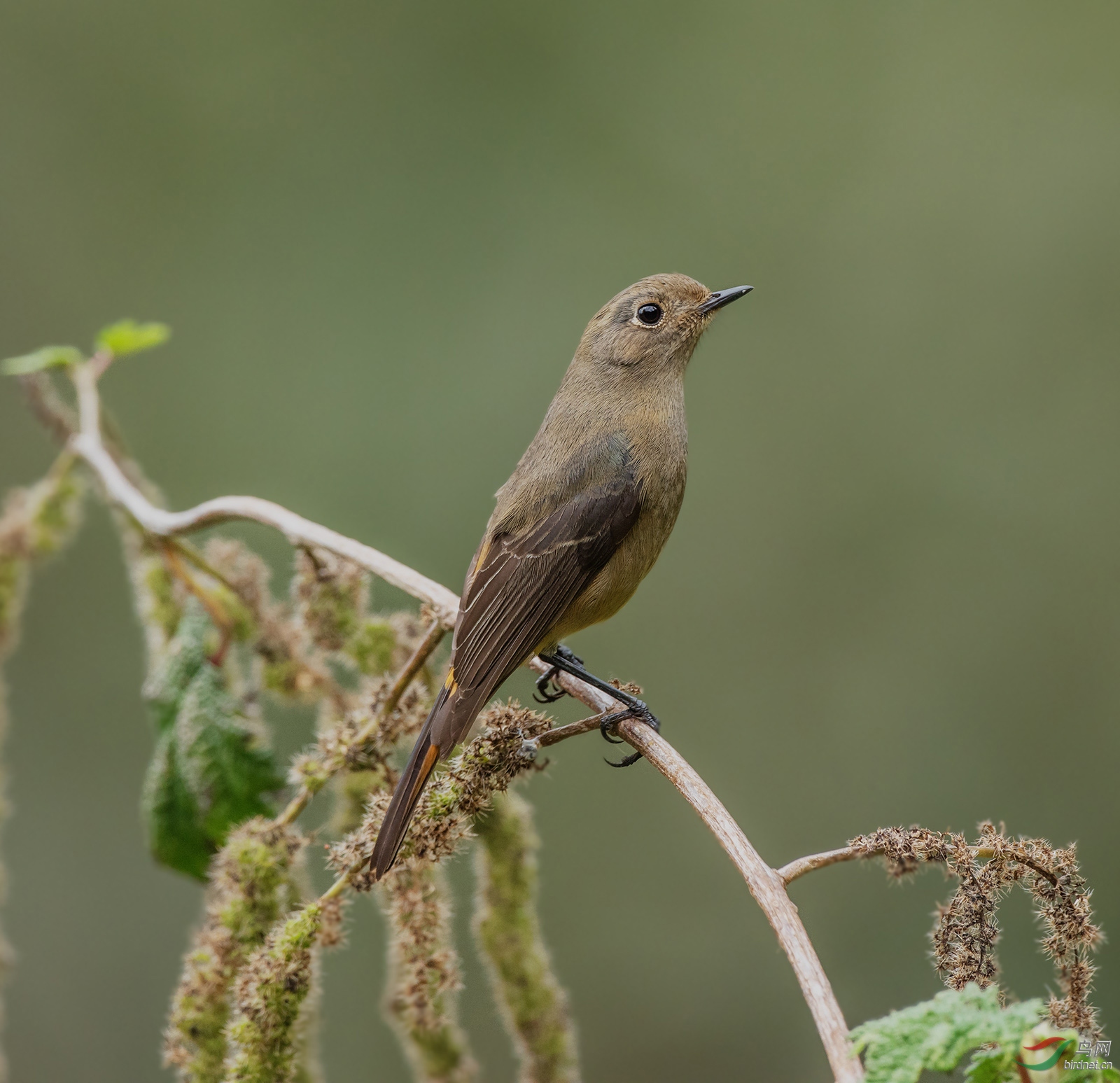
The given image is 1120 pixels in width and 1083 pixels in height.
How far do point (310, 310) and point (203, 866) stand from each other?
461cm

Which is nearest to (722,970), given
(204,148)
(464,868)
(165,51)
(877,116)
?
(464,868)

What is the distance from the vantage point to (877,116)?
23.6ft

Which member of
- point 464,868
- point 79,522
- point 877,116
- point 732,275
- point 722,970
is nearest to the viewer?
point 79,522

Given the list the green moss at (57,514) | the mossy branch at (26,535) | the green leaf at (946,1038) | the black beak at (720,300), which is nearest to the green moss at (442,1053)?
the green leaf at (946,1038)

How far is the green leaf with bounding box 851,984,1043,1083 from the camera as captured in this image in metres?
1.38

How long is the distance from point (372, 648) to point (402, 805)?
2.26 feet

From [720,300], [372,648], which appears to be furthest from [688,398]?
[372,648]

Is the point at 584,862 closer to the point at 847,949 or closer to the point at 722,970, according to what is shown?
the point at 722,970

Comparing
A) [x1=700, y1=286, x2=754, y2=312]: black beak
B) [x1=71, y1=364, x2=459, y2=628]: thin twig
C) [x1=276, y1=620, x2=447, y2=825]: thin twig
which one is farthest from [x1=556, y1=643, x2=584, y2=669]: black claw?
[x1=700, y1=286, x2=754, y2=312]: black beak

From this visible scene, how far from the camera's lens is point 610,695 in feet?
10.4

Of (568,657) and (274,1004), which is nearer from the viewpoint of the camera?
(274,1004)

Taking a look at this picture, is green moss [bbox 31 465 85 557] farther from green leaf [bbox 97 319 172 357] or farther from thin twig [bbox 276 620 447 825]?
thin twig [bbox 276 620 447 825]

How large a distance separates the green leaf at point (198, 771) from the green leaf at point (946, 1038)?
6.05ft

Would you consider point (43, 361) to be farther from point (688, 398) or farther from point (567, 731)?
point (688, 398)
